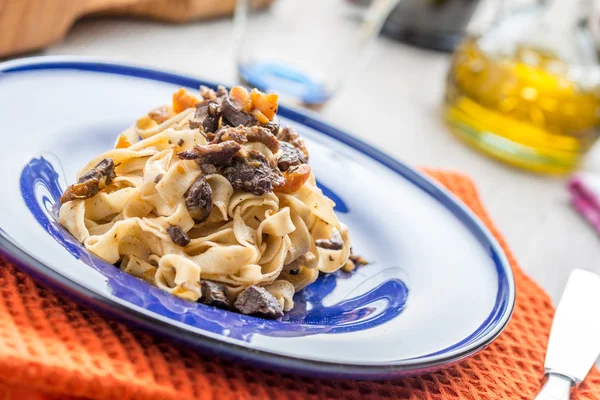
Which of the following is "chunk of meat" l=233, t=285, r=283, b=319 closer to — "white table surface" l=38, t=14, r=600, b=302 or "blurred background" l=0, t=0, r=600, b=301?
"white table surface" l=38, t=14, r=600, b=302

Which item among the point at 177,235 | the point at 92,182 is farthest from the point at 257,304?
the point at 92,182

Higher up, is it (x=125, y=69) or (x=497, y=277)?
(x=125, y=69)

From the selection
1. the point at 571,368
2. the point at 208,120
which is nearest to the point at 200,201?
the point at 208,120

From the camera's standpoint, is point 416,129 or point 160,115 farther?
point 416,129

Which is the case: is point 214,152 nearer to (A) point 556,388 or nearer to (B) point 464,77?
(A) point 556,388

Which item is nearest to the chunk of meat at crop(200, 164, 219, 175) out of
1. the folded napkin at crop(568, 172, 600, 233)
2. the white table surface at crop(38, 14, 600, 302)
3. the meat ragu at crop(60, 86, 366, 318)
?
the meat ragu at crop(60, 86, 366, 318)

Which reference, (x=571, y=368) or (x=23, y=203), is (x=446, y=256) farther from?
(x=23, y=203)

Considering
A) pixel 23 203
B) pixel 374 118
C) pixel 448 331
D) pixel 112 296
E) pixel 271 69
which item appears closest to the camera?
pixel 112 296
